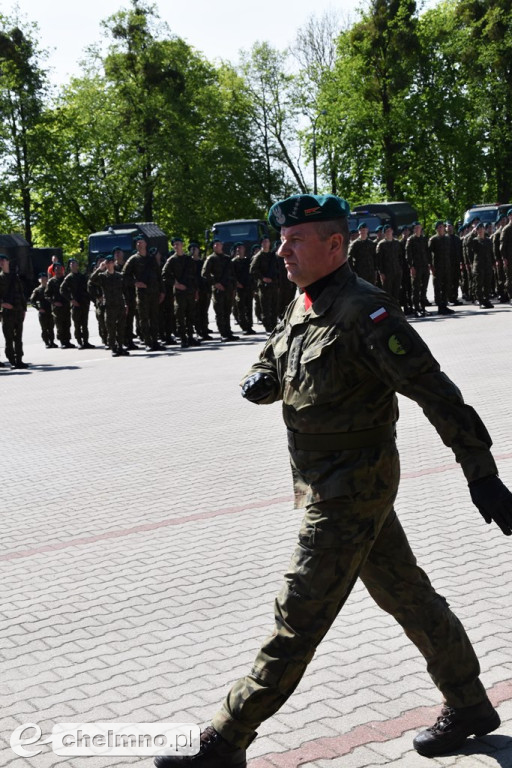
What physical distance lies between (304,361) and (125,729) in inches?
59.5

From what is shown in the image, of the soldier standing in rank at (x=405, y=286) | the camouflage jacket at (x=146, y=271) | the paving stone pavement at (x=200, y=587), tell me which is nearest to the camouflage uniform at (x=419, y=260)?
the soldier standing in rank at (x=405, y=286)

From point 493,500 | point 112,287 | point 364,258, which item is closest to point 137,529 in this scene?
point 493,500

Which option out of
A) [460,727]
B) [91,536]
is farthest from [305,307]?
[91,536]

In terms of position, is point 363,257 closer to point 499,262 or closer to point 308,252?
point 499,262

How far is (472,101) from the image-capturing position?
51.8 m

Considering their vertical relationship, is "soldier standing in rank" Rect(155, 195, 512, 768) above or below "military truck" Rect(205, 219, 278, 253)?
below

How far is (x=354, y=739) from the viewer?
3650mm

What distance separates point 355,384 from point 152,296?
1736 centimetres

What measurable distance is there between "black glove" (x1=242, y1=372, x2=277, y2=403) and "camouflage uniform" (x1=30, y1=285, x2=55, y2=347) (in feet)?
64.4

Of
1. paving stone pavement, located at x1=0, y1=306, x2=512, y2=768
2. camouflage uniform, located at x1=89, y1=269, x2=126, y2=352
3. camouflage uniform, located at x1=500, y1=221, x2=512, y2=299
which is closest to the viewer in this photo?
paving stone pavement, located at x1=0, y1=306, x2=512, y2=768

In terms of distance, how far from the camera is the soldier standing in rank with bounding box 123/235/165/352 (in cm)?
2033

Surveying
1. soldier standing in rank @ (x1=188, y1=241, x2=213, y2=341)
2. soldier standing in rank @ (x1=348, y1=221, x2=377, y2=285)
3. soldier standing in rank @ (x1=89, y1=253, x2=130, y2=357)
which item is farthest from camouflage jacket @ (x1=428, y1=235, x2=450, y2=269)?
soldier standing in rank @ (x1=89, y1=253, x2=130, y2=357)

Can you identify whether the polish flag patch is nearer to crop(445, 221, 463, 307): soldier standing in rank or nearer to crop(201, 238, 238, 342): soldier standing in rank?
crop(201, 238, 238, 342): soldier standing in rank

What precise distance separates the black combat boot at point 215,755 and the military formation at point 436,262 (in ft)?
64.4
